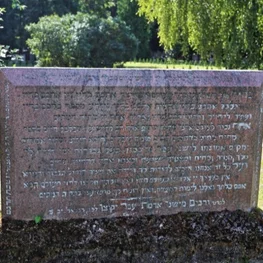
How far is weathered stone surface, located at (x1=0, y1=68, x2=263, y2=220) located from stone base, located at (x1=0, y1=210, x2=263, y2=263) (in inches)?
4.9

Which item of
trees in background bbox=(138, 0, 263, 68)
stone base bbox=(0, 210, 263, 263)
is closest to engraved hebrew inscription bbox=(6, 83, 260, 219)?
stone base bbox=(0, 210, 263, 263)

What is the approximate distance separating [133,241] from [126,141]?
89cm

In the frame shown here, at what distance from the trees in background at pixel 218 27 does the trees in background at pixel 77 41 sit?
1502cm

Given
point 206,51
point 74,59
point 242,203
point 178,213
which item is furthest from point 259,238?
point 74,59

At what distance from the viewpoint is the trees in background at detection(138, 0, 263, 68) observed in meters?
10.3

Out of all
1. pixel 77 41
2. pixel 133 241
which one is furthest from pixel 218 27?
pixel 77 41

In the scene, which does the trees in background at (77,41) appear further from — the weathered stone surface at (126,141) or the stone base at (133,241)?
the stone base at (133,241)

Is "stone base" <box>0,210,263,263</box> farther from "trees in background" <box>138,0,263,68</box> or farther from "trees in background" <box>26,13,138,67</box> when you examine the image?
"trees in background" <box>26,13,138,67</box>

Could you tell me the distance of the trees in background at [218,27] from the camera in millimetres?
10258

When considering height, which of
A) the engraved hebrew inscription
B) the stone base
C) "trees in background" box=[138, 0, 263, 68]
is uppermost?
"trees in background" box=[138, 0, 263, 68]

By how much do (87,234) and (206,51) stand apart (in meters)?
8.12

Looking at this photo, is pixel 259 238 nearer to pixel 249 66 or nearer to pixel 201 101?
pixel 201 101

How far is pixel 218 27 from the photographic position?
1109cm

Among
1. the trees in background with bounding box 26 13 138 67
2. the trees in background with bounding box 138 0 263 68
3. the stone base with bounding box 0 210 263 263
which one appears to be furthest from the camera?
the trees in background with bounding box 26 13 138 67
